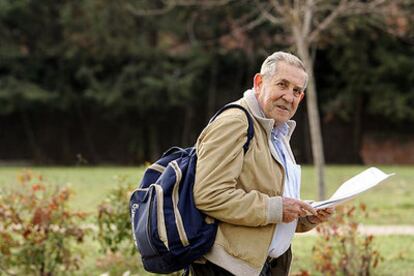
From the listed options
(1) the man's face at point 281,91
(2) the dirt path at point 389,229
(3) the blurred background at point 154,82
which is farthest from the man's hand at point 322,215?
(3) the blurred background at point 154,82

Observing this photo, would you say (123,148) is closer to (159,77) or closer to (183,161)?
(159,77)

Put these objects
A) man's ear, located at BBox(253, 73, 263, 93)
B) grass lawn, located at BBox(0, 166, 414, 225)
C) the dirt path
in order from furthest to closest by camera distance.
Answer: grass lawn, located at BBox(0, 166, 414, 225) → the dirt path → man's ear, located at BBox(253, 73, 263, 93)

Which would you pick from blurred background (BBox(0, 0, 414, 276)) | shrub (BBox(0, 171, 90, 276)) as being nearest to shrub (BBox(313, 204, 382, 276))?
shrub (BBox(0, 171, 90, 276))

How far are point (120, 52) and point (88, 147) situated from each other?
4205mm

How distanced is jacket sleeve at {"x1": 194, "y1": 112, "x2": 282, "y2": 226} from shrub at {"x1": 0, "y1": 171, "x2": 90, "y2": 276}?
11.1ft

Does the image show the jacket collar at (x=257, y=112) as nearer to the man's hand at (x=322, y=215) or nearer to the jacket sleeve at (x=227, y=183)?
the jacket sleeve at (x=227, y=183)

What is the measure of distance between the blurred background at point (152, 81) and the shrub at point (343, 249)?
2203 centimetres

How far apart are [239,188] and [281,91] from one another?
44 centimetres

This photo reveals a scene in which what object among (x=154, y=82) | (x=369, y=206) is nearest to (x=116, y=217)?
(x=369, y=206)

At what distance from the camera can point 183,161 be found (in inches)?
118

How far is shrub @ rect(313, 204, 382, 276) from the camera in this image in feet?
19.9

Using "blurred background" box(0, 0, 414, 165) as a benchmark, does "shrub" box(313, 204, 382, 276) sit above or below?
above

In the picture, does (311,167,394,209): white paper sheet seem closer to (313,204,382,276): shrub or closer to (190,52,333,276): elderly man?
(190,52,333,276): elderly man

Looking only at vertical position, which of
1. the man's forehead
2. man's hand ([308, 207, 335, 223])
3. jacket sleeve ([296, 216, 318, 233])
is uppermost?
the man's forehead
